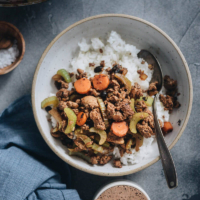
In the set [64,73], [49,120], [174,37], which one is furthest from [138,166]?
[174,37]

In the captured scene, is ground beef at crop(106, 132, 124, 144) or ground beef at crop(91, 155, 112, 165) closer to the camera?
ground beef at crop(106, 132, 124, 144)

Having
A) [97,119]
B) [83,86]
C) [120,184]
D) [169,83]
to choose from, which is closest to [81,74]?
[83,86]

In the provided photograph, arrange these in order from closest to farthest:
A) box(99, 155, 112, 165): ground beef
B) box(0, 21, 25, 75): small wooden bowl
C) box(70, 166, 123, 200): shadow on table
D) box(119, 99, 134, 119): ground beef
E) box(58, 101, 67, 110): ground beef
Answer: box(119, 99, 134, 119): ground beef
box(58, 101, 67, 110): ground beef
box(99, 155, 112, 165): ground beef
box(0, 21, 25, 75): small wooden bowl
box(70, 166, 123, 200): shadow on table

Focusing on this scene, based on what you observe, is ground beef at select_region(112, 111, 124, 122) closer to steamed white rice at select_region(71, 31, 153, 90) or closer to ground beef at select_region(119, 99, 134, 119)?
ground beef at select_region(119, 99, 134, 119)

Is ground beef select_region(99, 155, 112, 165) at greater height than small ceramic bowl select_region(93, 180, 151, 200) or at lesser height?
greater

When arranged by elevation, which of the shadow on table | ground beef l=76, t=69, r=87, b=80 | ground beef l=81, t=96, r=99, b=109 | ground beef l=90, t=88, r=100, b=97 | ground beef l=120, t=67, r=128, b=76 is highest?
ground beef l=120, t=67, r=128, b=76

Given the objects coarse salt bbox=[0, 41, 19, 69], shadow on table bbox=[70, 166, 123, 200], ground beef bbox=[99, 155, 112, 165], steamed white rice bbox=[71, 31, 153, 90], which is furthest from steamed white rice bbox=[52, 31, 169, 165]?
coarse salt bbox=[0, 41, 19, 69]

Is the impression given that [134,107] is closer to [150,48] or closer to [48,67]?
[150,48]
